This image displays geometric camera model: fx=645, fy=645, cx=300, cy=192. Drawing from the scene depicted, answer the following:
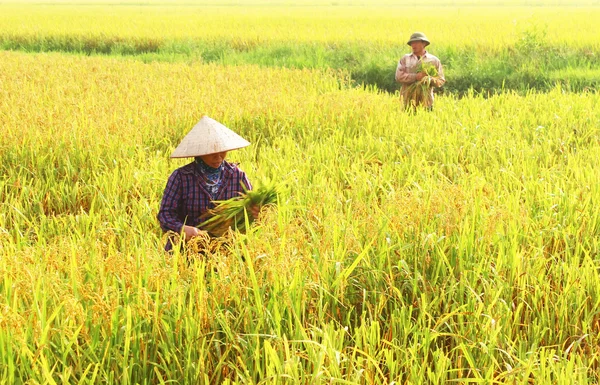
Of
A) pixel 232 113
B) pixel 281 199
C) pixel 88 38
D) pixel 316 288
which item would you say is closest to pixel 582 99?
pixel 232 113

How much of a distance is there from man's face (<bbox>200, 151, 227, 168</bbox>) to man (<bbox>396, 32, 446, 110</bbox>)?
4.33 m

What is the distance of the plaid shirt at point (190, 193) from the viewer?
3430mm

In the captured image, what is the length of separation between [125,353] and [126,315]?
221 mm

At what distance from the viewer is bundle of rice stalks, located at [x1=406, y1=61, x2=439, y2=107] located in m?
7.22

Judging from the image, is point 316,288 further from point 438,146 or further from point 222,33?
point 222,33

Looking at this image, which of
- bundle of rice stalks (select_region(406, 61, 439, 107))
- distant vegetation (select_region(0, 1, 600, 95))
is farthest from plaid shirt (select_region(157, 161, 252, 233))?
distant vegetation (select_region(0, 1, 600, 95))

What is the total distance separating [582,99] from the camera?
25.4ft

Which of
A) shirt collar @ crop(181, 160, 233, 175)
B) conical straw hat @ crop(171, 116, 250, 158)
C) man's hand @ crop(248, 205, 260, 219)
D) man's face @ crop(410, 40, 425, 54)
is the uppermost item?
man's face @ crop(410, 40, 425, 54)

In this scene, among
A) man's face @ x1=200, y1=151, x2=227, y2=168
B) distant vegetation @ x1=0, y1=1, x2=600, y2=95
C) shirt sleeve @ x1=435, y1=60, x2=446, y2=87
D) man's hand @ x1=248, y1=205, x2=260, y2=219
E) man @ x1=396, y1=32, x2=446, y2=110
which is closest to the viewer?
man's hand @ x1=248, y1=205, x2=260, y2=219

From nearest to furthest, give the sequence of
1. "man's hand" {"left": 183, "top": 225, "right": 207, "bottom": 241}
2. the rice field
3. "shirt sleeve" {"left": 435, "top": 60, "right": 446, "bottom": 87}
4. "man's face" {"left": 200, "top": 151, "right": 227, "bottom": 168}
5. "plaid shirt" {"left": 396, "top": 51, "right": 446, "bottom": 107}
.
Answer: the rice field
"man's hand" {"left": 183, "top": 225, "right": 207, "bottom": 241}
"man's face" {"left": 200, "top": 151, "right": 227, "bottom": 168}
"shirt sleeve" {"left": 435, "top": 60, "right": 446, "bottom": 87}
"plaid shirt" {"left": 396, "top": 51, "right": 446, "bottom": 107}

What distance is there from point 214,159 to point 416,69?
4590 mm

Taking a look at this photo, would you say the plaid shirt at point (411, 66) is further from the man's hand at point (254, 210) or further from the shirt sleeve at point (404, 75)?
the man's hand at point (254, 210)

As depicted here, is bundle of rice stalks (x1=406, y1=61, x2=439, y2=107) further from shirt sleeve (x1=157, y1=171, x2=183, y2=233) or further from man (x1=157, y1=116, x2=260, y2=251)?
shirt sleeve (x1=157, y1=171, x2=183, y2=233)

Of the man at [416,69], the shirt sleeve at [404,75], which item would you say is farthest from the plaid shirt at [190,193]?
the shirt sleeve at [404,75]
